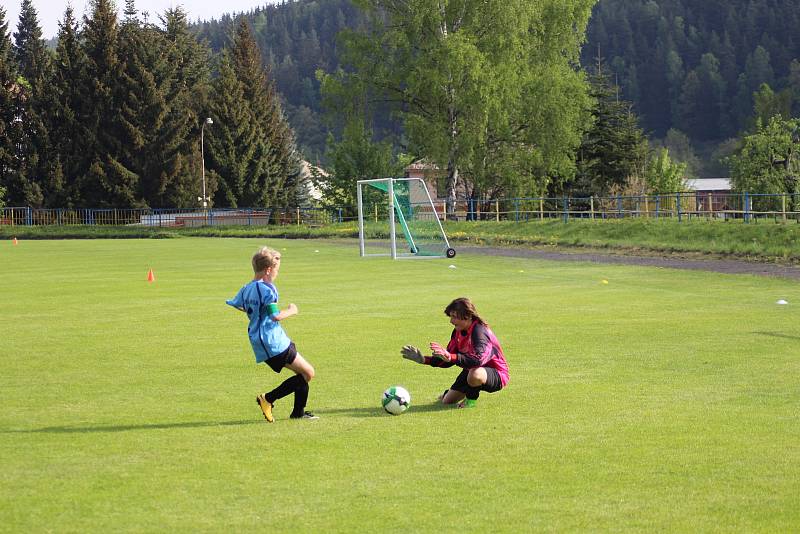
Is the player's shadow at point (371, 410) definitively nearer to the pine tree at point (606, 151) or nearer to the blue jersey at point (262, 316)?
the blue jersey at point (262, 316)

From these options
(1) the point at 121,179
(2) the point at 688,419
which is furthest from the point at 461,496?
(1) the point at 121,179

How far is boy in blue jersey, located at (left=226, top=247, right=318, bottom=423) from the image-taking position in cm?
949

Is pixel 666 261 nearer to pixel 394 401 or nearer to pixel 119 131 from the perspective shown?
pixel 394 401

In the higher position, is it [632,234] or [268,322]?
[268,322]

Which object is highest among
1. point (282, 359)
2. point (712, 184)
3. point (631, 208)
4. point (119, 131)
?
point (119, 131)

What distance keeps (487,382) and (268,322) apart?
86.6 inches

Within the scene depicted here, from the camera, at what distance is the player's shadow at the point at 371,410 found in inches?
396

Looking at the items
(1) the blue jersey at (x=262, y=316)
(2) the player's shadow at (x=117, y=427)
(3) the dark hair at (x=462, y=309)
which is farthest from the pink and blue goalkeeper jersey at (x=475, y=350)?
(2) the player's shadow at (x=117, y=427)

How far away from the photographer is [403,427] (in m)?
9.40

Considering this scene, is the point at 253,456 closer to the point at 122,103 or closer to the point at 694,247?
the point at 694,247

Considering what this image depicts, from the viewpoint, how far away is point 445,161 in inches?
2594

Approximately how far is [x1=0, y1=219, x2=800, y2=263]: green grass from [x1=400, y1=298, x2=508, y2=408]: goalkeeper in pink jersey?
2460 cm

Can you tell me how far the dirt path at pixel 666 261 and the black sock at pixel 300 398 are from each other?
19.9 metres

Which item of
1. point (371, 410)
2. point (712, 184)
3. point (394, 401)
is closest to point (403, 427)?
point (394, 401)
